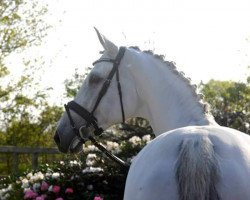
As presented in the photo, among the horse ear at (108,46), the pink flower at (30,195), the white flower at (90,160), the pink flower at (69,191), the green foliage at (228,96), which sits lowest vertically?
the green foliage at (228,96)

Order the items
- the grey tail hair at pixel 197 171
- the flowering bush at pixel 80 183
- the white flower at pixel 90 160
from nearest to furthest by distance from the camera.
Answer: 1. the grey tail hair at pixel 197 171
2. the flowering bush at pixel 80 183
3. the white flower at pixel 90 160

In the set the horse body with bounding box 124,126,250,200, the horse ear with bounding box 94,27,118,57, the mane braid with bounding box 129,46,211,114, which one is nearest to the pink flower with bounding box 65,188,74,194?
the horse ear with bounding box 94,27,118,57

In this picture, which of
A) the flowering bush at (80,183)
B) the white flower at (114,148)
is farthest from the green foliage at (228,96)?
the flowering bush at (80,183)

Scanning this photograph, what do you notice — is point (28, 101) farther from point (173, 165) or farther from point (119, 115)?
point (173, 165)

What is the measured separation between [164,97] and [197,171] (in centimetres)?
192

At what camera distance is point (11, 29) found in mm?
15969

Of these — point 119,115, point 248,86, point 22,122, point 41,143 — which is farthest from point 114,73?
point 248,86

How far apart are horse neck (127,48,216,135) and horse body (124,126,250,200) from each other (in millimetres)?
1218

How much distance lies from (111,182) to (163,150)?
13.2 feet

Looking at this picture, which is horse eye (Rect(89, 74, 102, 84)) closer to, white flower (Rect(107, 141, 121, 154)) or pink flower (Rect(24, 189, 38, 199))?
pink flower (Rect(24, 189, 38, 199))

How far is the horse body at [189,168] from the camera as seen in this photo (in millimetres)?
2420

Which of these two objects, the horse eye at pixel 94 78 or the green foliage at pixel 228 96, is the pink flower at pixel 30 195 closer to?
the horse eye at pixel 94 78

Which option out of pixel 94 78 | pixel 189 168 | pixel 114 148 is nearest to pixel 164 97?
pixel 94 78

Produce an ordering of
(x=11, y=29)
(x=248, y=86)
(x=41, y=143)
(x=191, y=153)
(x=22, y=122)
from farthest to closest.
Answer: (x=248, y=86)
(x=41, y=143)
(x=22, y=122)
(x=11, y=29)
(x=191, y=153)
